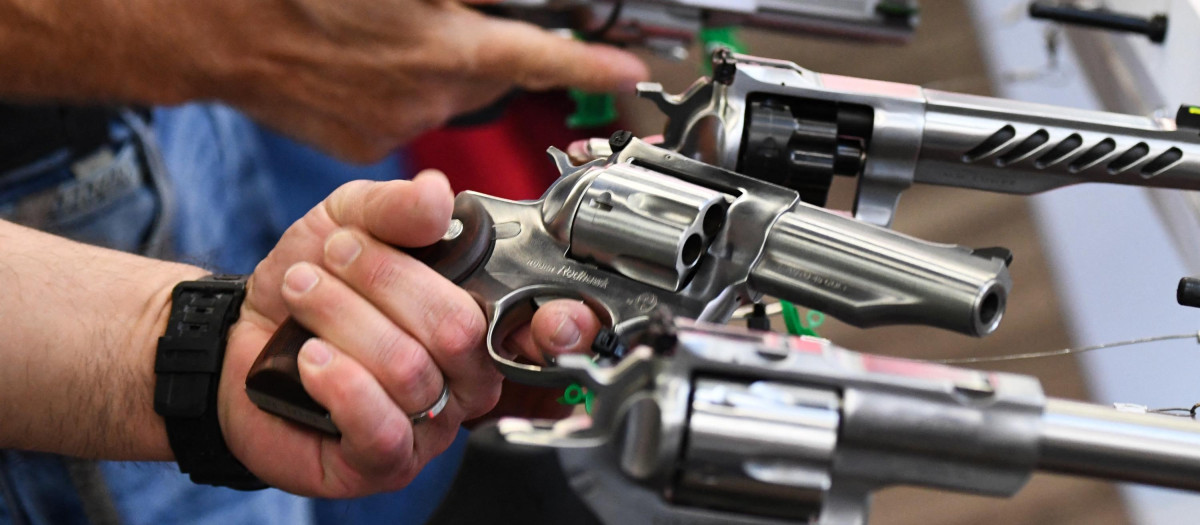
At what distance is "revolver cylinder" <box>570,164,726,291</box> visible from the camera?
741mm

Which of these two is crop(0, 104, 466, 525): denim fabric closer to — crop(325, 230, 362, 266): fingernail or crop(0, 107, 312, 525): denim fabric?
crop(0, 107, 312, 525): denim fabric

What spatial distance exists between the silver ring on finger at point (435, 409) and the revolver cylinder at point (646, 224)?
170 mm

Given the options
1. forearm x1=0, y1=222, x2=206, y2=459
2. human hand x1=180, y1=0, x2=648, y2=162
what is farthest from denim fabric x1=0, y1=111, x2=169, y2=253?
forearm x1=0, y1=222, x2=206, y2=459

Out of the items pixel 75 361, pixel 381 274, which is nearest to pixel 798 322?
pixel 381 274

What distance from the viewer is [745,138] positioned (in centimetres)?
81

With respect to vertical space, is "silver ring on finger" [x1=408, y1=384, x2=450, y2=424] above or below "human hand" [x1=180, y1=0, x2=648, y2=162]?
below

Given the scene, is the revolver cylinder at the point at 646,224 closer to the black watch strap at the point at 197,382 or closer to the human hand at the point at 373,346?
the human hand at the point at 373,346

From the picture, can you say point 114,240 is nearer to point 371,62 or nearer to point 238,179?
point 238,179

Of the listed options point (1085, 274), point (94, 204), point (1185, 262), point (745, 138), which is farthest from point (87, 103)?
point (1085, 274)

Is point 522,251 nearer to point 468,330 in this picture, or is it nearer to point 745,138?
point 468,330

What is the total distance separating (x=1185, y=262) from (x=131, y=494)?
4.07 ft

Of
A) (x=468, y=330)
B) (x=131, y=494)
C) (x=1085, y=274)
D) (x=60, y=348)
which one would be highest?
(x=1085, y=274)

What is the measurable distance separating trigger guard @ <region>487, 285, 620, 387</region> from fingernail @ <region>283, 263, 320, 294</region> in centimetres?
15

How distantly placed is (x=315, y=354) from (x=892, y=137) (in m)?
0.51
